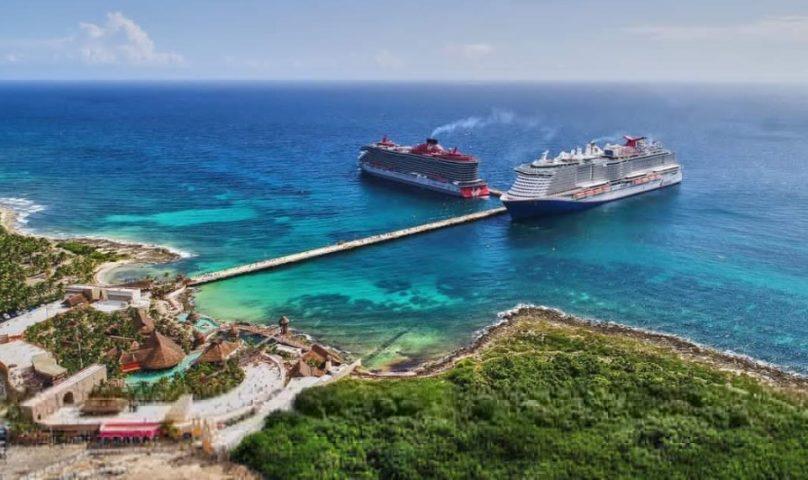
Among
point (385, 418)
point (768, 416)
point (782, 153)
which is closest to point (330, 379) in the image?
point (385, 418)

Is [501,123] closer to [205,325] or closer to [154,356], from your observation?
[205,325]

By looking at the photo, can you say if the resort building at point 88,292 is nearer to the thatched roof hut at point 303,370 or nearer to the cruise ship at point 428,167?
the thatched roof hut at point 303,370

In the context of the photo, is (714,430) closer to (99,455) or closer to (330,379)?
(330,379)

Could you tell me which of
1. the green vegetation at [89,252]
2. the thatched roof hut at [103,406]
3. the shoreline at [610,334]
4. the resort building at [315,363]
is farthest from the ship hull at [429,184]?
the thatched roof hut at [103,406]

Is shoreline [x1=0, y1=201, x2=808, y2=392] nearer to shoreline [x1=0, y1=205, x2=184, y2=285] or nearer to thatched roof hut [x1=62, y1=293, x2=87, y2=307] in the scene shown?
shoreline [x1=0, y1=205, x2=184, y2=285]

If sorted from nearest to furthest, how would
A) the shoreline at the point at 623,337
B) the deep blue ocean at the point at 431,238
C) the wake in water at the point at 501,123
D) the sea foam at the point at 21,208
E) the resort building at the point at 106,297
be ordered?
1. the shoreline at the point at 623,337
2. the resort building at the point at 106,297
3. the deep blue ocean at the point at 431,238
4. the sea foam at the point at 21,208
5. the wake in water at the point at 501,123
